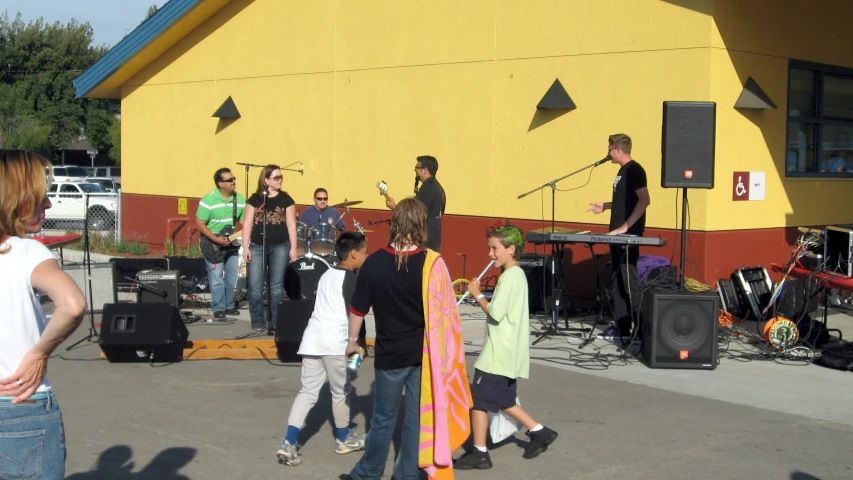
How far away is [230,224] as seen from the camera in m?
11.4

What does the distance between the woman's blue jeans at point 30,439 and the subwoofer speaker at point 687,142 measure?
6786 millimetres

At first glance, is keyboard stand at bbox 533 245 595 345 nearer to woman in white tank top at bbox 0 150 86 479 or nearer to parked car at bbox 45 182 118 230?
woman in white tank top at bbox 0 150 86 479

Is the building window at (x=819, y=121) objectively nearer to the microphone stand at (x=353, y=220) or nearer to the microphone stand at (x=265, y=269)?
the microphone stand at (x=353, y=220)

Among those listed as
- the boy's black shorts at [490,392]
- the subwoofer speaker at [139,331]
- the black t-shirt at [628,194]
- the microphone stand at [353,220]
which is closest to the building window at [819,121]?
the black t-shirt at [628,194]

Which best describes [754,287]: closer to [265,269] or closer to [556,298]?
[556,298]

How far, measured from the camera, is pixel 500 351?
578cm

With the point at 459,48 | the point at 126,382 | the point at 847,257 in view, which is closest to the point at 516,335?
the point at 126,382

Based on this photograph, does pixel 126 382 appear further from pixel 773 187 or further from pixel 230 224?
pixel 773 187

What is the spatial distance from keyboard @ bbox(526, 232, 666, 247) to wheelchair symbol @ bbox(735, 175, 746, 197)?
8.30 feet

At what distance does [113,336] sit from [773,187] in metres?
7.85

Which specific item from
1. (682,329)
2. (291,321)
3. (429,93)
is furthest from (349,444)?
(429,93)

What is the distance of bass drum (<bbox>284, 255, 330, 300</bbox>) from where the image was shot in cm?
1116

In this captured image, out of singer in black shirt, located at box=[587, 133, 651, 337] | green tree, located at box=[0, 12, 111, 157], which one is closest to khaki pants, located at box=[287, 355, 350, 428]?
singer in black shirt, located at box=[587, 133, 651, 337]

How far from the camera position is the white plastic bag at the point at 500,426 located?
19.9ft
